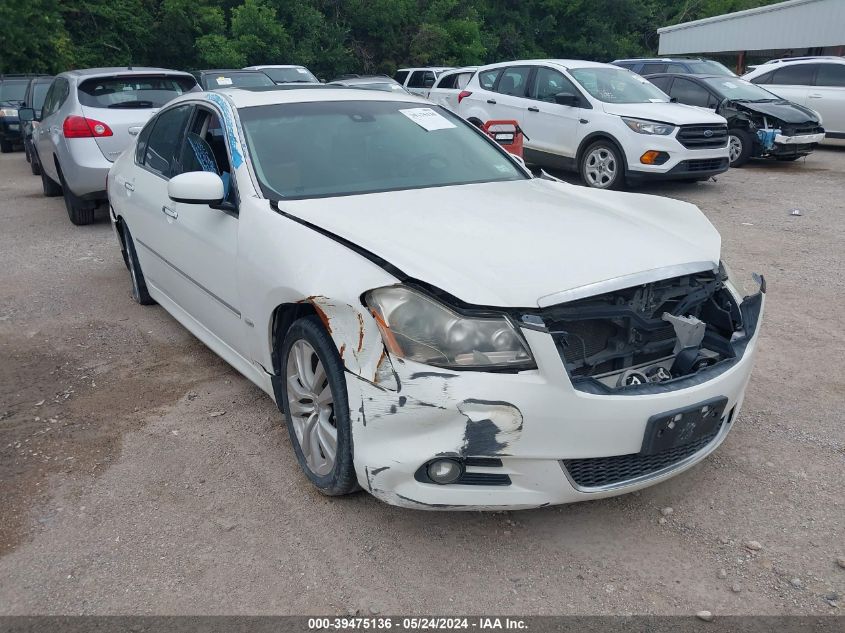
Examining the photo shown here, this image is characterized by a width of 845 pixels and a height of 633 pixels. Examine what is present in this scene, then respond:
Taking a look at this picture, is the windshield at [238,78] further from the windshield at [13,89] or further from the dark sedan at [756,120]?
the dark sedan at [756,120]

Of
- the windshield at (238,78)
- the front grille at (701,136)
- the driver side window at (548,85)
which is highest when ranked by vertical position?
the windshield at (238,78)

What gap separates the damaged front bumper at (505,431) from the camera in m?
2.40

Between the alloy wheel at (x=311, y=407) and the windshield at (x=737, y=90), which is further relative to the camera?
the windshield at (x=737, y=90)

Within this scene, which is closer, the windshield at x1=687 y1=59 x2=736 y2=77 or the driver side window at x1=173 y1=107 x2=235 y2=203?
the driver side window at x1=173 y1=107 x2=235 y2=203

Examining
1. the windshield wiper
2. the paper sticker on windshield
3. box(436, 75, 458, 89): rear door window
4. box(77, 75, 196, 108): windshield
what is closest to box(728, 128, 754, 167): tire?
box(436, 75, 458, 89): rear door window

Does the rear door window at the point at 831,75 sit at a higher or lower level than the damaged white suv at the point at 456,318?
lower

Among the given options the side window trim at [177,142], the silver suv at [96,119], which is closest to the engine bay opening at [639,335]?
the side window trim at [177,142]

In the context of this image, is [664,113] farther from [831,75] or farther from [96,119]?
[96,119]

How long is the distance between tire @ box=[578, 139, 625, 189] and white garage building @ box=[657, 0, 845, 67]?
65.9 feet

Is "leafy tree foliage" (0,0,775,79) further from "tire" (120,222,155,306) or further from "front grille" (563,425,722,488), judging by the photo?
"front grille" (563,425,722,488)

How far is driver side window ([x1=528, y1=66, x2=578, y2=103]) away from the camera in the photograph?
1016cm

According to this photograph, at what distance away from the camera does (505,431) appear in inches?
94.8

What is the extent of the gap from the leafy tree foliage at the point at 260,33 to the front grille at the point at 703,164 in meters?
23.7

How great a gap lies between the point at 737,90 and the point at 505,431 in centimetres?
1140
